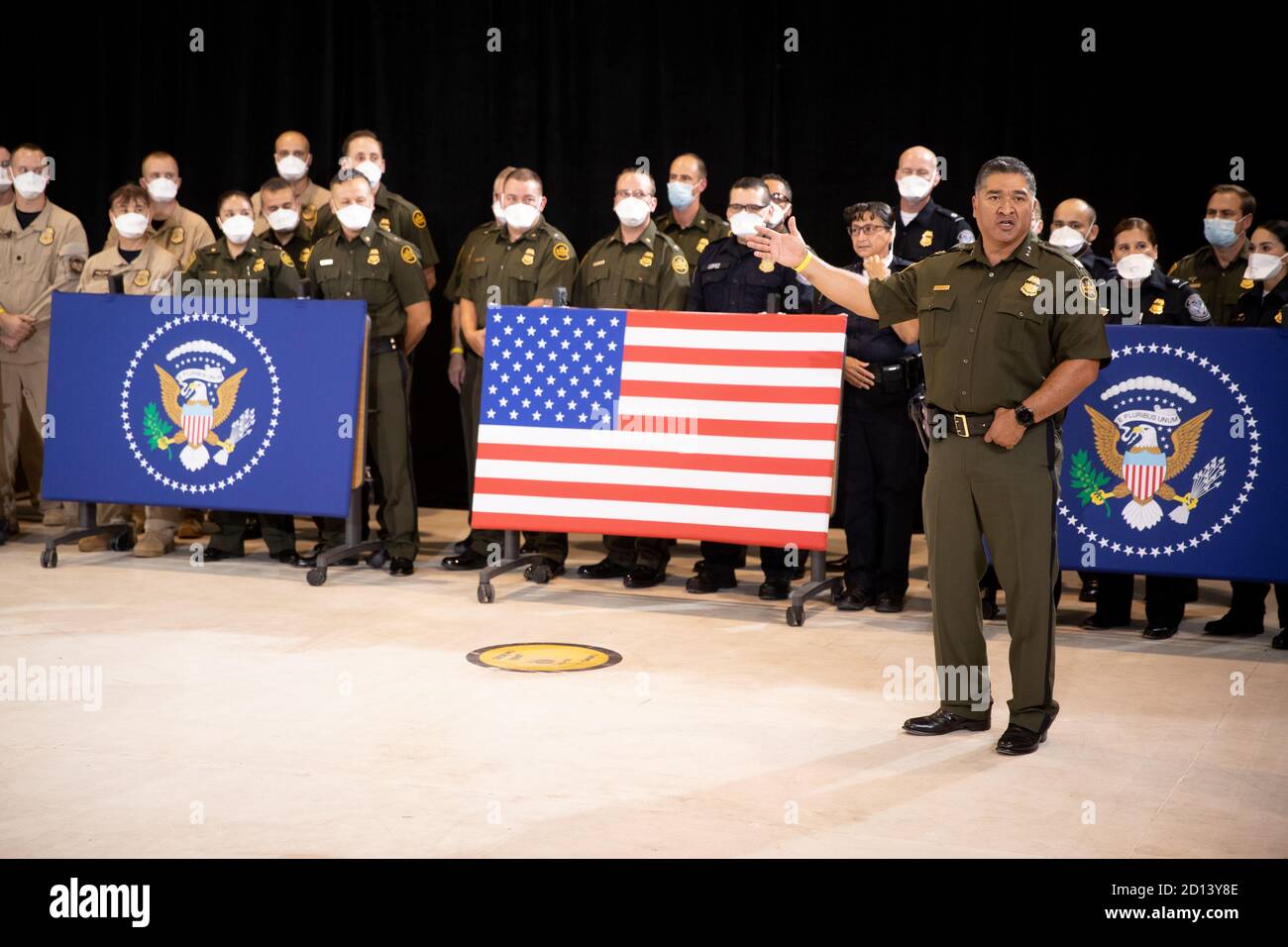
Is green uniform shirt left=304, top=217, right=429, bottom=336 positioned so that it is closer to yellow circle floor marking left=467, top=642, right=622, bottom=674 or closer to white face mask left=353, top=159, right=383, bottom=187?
white face mask left=353, top=159, right=383, bottom=187

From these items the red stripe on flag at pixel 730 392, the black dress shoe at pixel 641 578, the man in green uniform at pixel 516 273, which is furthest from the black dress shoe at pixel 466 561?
the red stripe on flag at pixel 730 392

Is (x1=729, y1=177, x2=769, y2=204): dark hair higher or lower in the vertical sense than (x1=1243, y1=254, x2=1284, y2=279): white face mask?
higher

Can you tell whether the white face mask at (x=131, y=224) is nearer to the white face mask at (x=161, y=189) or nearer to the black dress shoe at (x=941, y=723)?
the white face mask at (x=161, y=189)

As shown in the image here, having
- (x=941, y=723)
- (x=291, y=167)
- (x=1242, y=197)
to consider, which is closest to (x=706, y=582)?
(x=941, y=723)

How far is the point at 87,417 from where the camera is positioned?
26.1ft

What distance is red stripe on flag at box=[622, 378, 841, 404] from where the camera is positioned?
6859 mm

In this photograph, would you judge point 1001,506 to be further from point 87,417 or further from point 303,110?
point 303,110

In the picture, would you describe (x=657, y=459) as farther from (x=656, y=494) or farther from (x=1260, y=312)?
(x=1260, y=312)

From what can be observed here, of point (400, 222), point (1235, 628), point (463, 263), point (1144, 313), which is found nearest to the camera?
point (1235, 628)

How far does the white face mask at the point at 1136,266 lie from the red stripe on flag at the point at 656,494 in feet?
5.83

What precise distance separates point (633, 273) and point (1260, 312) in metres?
3.16

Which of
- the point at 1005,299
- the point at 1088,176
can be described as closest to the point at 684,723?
the point at 1005,299

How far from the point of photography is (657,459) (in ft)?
23.2

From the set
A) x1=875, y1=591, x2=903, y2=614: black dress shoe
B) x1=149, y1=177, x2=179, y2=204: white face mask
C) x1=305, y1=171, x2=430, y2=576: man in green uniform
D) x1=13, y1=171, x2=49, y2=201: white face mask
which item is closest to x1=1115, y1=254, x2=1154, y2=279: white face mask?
x1=875, y1=591, x2=903, y2=614: black dress shoe
